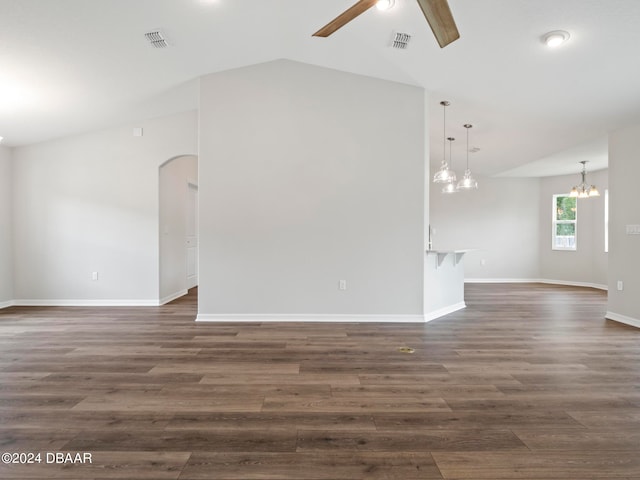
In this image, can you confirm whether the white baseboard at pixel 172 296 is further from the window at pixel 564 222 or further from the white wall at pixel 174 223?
the window at pixel 564 222

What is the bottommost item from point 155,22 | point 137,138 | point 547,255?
point 547,255

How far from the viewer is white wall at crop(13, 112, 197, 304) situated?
5.57 metres

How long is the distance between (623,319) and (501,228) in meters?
4.24

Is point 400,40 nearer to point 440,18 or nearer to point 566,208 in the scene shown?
point 440,18

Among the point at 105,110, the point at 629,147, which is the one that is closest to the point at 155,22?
the point at 105,110

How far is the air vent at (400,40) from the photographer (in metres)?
3.52

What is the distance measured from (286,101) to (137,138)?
2.69 m

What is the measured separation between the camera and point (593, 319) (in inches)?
187

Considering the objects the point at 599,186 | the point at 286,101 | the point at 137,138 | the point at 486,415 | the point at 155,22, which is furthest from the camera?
the point at 599,186

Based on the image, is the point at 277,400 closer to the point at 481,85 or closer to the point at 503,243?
the point at 481,85

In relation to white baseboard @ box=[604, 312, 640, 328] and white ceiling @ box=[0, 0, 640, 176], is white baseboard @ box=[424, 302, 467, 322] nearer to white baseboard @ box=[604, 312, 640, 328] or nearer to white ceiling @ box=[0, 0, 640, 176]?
white baseboard @ box=[604, 312, 640, 328]

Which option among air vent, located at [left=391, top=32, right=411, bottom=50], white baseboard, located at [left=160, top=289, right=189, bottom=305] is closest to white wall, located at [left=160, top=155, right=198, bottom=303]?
white baseboard, located at [left=160, top=289, right=189, bottom=305]

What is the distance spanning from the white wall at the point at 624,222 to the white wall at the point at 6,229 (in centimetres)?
905

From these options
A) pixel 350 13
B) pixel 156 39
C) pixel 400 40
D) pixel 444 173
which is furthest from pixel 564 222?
pixel 156 39
